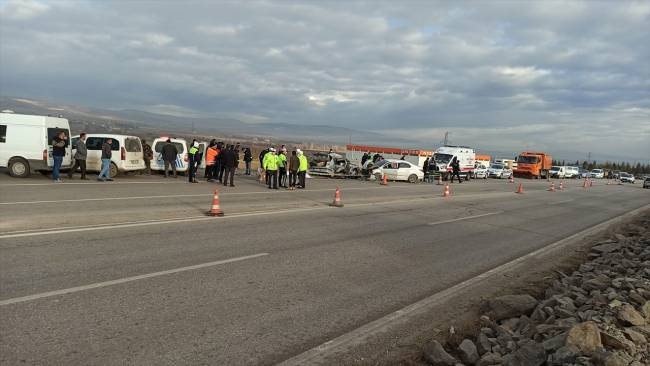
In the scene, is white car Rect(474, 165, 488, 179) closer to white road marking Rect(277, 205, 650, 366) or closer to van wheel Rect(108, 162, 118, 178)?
van wheel Rect(108, 162, 118, 178)

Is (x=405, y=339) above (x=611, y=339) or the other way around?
the other way around

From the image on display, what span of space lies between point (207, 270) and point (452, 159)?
3345cm


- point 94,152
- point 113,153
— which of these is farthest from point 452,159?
point 94,152

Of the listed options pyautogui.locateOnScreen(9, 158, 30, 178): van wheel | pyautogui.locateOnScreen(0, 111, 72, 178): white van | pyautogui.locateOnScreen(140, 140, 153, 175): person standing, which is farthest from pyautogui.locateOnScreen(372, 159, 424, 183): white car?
pyautogui.locateOnScreen(9, 158, 30, 178): van wheel

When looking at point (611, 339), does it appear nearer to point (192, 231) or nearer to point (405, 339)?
point (405, 339)

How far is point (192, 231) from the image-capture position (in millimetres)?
9547

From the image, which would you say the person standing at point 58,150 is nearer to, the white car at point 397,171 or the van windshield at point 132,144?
A: the van windshield at point 132,144

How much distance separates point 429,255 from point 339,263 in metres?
2.13

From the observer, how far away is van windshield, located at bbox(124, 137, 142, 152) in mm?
20566

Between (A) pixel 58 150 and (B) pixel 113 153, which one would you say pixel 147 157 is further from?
(A) pixel 58 150

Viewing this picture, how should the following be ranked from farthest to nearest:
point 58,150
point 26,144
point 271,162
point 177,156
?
point 177,156
point 271,162
point 26,144
point 58,150

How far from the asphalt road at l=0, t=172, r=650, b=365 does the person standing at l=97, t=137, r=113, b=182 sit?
12.5 ft

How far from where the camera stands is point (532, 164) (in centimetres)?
5397

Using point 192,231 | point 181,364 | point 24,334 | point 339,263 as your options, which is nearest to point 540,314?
point 339,263
